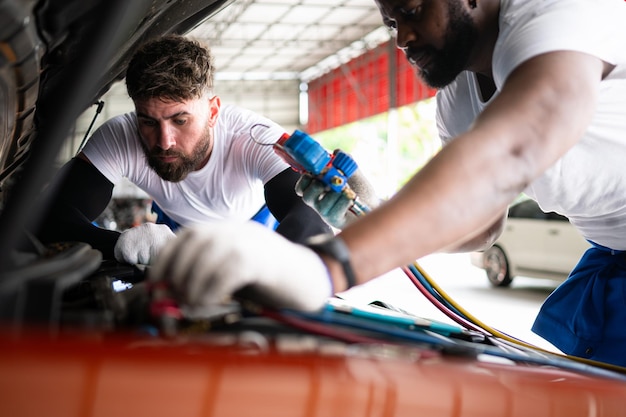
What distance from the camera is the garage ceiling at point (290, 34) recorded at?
11922 millimetres

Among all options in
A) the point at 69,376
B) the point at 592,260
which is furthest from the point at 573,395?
the point at 592,260

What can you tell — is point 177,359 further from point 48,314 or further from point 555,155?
point 555,155

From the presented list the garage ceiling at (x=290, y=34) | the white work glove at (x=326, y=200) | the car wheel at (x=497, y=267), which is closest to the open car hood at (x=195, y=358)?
the white work glove at (x=326, y=200)

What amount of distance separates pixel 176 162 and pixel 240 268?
139 cm

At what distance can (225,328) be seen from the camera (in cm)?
71

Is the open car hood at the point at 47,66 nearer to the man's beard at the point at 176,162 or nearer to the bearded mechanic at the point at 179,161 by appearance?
the bearded mechanic at the point at 179,161

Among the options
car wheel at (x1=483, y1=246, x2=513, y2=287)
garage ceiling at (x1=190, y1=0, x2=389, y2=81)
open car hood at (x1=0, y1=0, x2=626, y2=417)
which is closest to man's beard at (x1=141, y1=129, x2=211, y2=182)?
open car hood at (x1=0, y1=0, x2=626, y2=417)

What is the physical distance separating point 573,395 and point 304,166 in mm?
670

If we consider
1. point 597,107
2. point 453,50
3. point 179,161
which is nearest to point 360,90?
point 179,161

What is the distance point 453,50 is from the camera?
3.90 feet

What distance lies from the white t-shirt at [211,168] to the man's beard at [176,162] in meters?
0.07

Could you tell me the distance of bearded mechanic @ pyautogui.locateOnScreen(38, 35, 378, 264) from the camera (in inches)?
71.4

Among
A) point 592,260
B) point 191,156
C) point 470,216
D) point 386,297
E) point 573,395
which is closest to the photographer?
point 573,395

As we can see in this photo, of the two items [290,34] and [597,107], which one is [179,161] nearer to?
[597,107]
